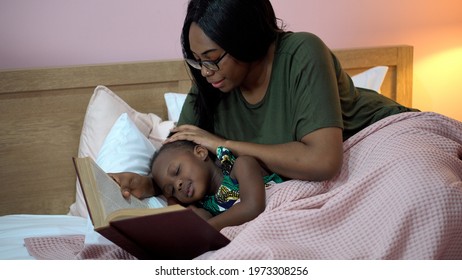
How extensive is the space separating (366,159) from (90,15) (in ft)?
3.68

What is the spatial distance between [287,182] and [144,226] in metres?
0.44

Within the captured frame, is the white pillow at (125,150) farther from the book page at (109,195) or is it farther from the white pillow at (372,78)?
the white pillow at (372,78)

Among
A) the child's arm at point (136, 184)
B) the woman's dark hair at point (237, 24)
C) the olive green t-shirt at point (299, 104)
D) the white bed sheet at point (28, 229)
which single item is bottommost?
the white bed sheet at point (28, 229)

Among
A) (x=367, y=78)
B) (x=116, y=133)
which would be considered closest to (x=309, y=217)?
(x=116, y=133)

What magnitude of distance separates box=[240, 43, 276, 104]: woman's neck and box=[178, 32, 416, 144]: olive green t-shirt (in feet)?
0.05

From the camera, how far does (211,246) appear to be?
1.28 m

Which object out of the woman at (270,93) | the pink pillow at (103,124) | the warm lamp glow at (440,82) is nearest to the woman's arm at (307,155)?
the woman at (270,93)

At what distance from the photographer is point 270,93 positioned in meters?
1.58

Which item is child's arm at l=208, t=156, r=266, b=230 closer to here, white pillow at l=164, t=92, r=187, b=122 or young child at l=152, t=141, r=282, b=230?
young child at l=152, t=141, r=282, b=230

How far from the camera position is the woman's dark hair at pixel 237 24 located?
1.46 meters

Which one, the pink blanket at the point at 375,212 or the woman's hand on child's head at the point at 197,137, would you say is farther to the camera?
the woman's hand on child's head at the point at 197,137

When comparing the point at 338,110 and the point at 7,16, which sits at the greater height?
the point at 7,16

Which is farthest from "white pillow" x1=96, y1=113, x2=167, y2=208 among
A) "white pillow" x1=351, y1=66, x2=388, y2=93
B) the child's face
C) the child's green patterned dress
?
"white pillow" x1=351, y1=66, x2=388, y2=93
